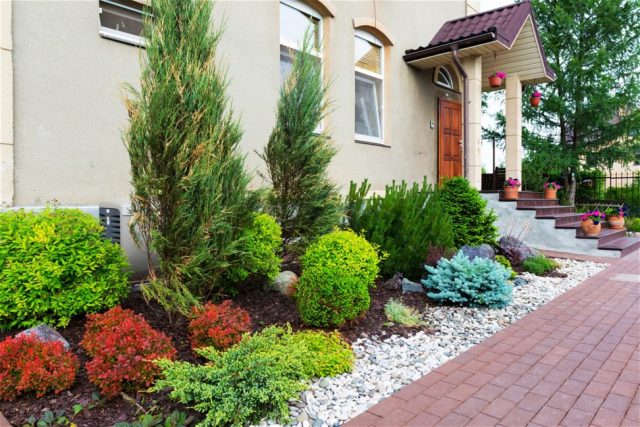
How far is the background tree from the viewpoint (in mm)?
11953

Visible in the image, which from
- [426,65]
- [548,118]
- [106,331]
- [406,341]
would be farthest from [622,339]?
[548,118]

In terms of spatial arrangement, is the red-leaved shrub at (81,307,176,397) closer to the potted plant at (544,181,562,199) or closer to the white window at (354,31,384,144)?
the white window at (354,31,384,144)

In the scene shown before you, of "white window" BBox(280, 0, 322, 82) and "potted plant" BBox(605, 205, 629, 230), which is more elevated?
"white window" BBox(280, 0, 322, 82)

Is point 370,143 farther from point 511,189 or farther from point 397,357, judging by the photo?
point 397,357

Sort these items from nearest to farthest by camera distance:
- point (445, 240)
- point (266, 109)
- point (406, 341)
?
point (406, 341)
point (445, 240)
point (266, 109)

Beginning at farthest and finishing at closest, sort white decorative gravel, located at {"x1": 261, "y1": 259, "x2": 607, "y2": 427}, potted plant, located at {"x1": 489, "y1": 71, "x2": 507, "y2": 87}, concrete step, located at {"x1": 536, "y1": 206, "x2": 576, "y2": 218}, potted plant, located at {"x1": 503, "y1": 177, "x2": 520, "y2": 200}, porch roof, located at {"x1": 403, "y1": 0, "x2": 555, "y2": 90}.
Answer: potted plant, located at {"x1": 489, "y1": 71, "x2": 507, "y2": 87} → potted plant, located at {"x1": 503, "y1": 177, "x2": 520, "y2": 200} → concrete step, located at {"x1": 536, "y1": 206, "x2": 576, "y2": 218} → porch roof, located at {"x1": 403, "y1": 0, "x2": 555, "y2": 90} → white decorative gravel, located at {"x1": 261, "y1": 259, "x2": 607, "y2": 427}

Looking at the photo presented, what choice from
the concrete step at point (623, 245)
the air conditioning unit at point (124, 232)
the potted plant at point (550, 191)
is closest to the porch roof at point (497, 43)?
the potted plant at point (550, 191)

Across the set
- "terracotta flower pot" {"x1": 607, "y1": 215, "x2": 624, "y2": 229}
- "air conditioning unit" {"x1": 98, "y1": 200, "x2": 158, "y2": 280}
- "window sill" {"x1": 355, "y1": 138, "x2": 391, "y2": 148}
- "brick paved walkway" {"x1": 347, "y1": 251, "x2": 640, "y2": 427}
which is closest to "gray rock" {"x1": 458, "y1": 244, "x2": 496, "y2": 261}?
"brick paved walkway" {"x1": 347, "y1": 251, "x2": 640, "y2": 427}

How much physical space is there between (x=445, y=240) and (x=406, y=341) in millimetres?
2501

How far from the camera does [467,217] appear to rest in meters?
6.93

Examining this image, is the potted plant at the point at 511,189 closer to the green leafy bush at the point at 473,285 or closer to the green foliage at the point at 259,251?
the green leafy bush at the point at 473,285

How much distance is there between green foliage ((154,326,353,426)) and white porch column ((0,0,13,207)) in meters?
2.89

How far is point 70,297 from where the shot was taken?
3.41 meters

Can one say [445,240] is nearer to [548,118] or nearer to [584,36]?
[548,118]
